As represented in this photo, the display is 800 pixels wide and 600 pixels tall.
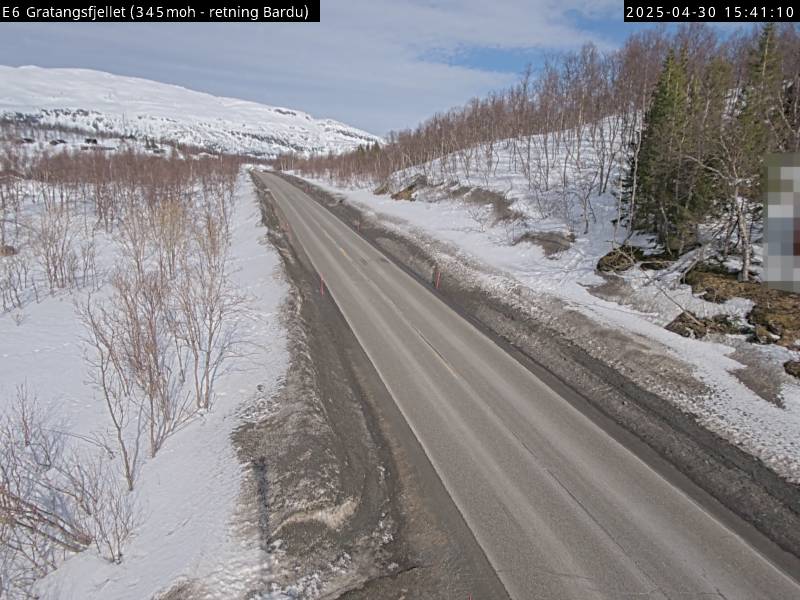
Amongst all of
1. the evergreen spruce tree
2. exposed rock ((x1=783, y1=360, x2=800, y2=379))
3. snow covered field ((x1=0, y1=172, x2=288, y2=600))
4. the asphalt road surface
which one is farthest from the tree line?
snow covered field ((x1=0, y1=172, x2=288, y2=600))

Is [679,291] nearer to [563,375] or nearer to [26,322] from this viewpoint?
[563,375]

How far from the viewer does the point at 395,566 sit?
266 inches

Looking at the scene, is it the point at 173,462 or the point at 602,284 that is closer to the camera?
the point at 173,462

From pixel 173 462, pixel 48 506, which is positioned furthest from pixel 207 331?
pixel 48 506

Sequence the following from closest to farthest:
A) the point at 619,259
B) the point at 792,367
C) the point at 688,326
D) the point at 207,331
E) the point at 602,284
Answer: the point at 792,367 < the point at 688,326 < the point at 207,331 < the point at 602,284 < the point at 619,259

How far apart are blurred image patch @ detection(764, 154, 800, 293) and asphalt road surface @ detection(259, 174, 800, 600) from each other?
393 inches

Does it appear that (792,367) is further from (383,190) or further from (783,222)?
(383,190)

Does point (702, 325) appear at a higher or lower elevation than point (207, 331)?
higher

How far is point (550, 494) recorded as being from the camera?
26.9ft

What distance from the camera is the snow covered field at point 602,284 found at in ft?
33.1

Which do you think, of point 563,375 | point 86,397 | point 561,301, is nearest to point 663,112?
point 561,301

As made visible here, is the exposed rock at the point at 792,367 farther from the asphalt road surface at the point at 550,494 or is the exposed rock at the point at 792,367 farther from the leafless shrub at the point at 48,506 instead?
the leafless shrub at the point at 48,506

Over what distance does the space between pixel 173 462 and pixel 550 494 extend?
752cm

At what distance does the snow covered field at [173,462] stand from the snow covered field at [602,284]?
10.2 metres
